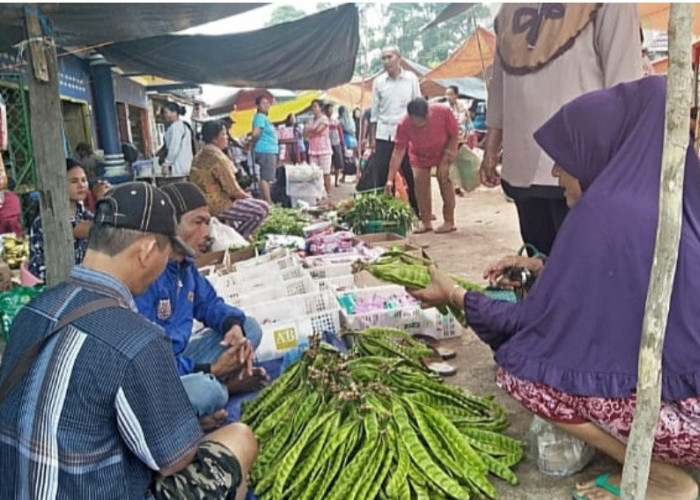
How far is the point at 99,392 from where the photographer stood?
5.25 feet

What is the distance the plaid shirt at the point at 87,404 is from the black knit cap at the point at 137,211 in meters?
0.21

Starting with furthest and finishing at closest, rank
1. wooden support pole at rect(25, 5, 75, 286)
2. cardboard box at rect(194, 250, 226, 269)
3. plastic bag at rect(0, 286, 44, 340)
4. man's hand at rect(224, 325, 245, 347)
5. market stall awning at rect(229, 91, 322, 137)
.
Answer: market stall awning at rect(229, 91, 322, 137), cardboard box at rect(194, 250, 226, 269), plastic bag at rect(0, 286, 44, 340), wooden support pole at rect(25, 5, 75, 286), man's hand at rect(224, 325, 245, 347)

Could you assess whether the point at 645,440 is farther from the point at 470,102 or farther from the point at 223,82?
the point at 470,102

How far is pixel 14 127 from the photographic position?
20.6 ft

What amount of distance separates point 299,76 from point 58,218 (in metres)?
5.59

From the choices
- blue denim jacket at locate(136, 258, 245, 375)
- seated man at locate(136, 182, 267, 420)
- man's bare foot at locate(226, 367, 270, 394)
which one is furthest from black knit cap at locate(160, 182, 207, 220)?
man's bare foot at locate(226, 367, 270, 394)

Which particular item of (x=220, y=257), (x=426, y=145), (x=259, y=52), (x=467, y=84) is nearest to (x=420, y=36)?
(x=467, y=84)

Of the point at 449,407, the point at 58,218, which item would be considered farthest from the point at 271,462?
the point at 58,218

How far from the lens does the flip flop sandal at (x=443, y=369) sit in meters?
3.76

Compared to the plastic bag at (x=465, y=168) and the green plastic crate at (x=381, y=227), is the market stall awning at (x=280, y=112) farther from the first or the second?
the green plastic crate at (x=381, y=227)

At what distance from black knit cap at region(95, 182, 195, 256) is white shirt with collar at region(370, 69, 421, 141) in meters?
7.24

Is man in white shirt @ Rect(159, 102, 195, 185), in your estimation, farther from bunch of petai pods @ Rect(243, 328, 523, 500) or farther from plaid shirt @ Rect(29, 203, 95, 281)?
bunch of petai pods @ Rect(243, 328, 523, 500)

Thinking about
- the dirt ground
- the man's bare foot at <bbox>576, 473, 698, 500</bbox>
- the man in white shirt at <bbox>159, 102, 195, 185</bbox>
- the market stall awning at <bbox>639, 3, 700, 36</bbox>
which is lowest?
the dirt ground

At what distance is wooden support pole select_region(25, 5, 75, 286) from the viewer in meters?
3.60
